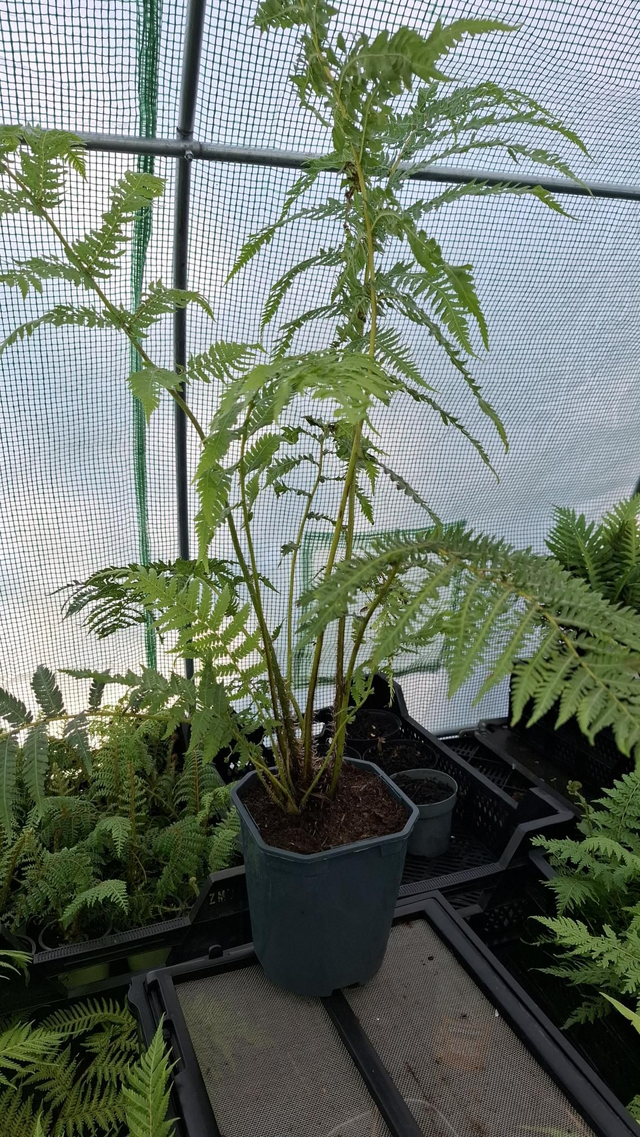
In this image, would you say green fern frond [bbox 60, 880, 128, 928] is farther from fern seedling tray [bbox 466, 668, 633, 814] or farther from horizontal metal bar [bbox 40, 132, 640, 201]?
horizontal metal bar [bbox 40, 132, 640, 201]

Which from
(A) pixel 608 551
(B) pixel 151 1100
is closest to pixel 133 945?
(B) pixel 151 1100

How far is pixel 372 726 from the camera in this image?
2049 mm

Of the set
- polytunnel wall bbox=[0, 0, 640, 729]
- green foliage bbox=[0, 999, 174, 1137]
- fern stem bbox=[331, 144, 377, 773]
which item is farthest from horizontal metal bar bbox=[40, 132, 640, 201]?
green foliage bbox=[0, 999, 174, 1137]

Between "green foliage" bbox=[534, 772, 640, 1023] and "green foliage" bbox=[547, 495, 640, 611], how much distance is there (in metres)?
0.61

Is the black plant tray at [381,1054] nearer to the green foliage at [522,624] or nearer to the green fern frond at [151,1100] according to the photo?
the green fern frond at [151,1100]

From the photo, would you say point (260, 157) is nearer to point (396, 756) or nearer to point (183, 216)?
point (183, 216)

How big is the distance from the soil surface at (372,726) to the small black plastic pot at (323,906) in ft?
2.55

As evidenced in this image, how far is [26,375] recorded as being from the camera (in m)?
1.62

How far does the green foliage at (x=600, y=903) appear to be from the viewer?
1.23 m

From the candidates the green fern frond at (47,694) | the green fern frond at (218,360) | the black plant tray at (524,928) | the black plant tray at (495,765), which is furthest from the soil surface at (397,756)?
the green fern frond at (218,360)

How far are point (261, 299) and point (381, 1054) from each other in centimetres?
157

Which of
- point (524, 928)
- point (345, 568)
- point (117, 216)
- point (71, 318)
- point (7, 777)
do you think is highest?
point (117, 216)

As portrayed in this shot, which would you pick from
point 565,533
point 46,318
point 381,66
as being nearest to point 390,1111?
point 46,318

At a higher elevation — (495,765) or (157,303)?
(157,303)
